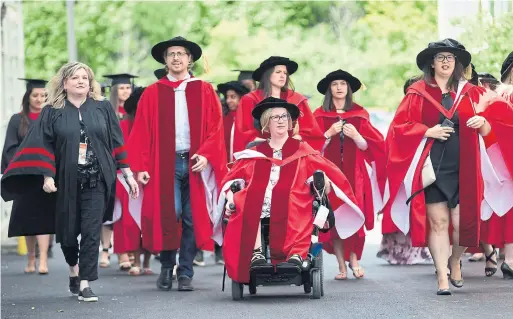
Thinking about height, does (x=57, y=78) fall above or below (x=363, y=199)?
above

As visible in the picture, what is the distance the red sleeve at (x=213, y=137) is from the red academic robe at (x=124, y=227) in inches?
82.6

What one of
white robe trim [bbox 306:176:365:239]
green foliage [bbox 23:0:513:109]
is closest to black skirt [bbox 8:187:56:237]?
white robe trim [bbox 306:176:365:239]

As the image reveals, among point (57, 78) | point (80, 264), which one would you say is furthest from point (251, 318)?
point (57, 78)

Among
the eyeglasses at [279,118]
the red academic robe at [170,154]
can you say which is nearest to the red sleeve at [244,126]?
the red academic robe at [170,154]

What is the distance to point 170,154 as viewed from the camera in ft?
44.5

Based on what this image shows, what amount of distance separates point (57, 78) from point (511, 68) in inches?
179

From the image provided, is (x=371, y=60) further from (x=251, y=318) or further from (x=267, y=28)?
(x=251, y=318)

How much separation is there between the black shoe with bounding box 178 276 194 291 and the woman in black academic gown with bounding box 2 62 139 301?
Result: 3.54 feet

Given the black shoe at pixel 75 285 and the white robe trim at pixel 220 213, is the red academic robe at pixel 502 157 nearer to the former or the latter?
the white robe trim at pixel 220 213

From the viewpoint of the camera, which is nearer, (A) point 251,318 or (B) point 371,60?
(A) point 251,318

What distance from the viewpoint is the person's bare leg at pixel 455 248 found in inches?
A: 488

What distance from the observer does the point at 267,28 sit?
42.9 m

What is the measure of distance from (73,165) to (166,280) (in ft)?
5.81

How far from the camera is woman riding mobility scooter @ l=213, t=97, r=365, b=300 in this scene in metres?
11.9
